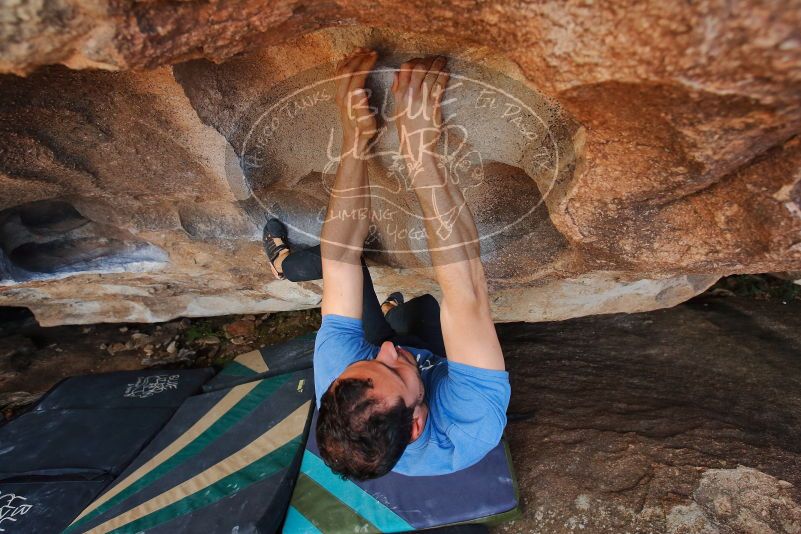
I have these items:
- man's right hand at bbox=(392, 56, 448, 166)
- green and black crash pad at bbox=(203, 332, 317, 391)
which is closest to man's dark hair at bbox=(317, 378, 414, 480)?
man's right hand at bbox=(392, 56, 448, 166)

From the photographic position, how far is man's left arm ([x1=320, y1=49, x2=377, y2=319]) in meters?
1.39

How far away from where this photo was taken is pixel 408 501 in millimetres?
1903

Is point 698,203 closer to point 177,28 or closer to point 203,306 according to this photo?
point 177,28

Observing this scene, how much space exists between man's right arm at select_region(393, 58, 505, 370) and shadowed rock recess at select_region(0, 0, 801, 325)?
9cm

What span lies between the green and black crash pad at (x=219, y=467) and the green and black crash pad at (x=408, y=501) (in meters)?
0.12

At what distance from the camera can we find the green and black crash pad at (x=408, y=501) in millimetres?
1831

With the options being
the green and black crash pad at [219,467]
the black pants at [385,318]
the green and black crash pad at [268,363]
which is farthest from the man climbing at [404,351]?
the green and black crash pad at [268,363]

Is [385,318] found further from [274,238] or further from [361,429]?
[361,429]

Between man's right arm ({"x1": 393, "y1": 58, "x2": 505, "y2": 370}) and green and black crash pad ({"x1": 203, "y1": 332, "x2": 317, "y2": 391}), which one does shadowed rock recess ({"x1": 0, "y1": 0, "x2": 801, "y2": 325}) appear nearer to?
man's right arm ({"x1": 393, "y1": 58, "x2": 505, "y2": 370})

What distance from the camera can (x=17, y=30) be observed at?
807 mm

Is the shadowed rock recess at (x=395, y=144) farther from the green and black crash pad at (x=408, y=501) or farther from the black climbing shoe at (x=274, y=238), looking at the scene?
the green and black crash pad at (x=408, y=501)

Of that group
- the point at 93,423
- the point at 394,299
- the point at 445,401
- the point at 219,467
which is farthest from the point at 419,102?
the point at 93,423

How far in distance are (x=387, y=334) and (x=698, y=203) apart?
1.08m

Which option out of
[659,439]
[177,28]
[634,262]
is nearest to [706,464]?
[659,439]
